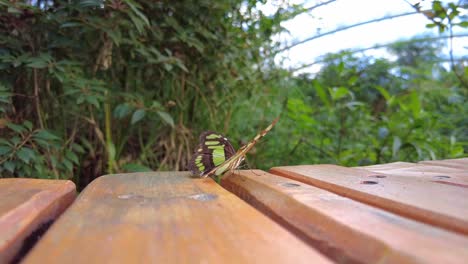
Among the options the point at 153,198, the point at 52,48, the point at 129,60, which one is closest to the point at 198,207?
the point at 153,198

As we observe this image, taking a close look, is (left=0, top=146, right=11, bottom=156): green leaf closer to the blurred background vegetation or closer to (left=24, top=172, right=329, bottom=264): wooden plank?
the blurred background vegetation

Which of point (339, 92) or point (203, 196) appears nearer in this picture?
point (203, 196)

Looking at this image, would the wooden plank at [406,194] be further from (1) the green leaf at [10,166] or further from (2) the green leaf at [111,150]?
(2) the green leaf at [111,150]

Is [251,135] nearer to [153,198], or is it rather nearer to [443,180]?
[443,180]

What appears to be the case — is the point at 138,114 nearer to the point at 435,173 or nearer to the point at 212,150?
the point at 212,150

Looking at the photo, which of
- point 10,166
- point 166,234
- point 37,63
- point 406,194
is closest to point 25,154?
point 10,166

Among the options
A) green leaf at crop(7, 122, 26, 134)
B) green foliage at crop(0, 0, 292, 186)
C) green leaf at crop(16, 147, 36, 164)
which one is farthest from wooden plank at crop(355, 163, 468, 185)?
green leaf at crop(7, 122, 26, 134)
